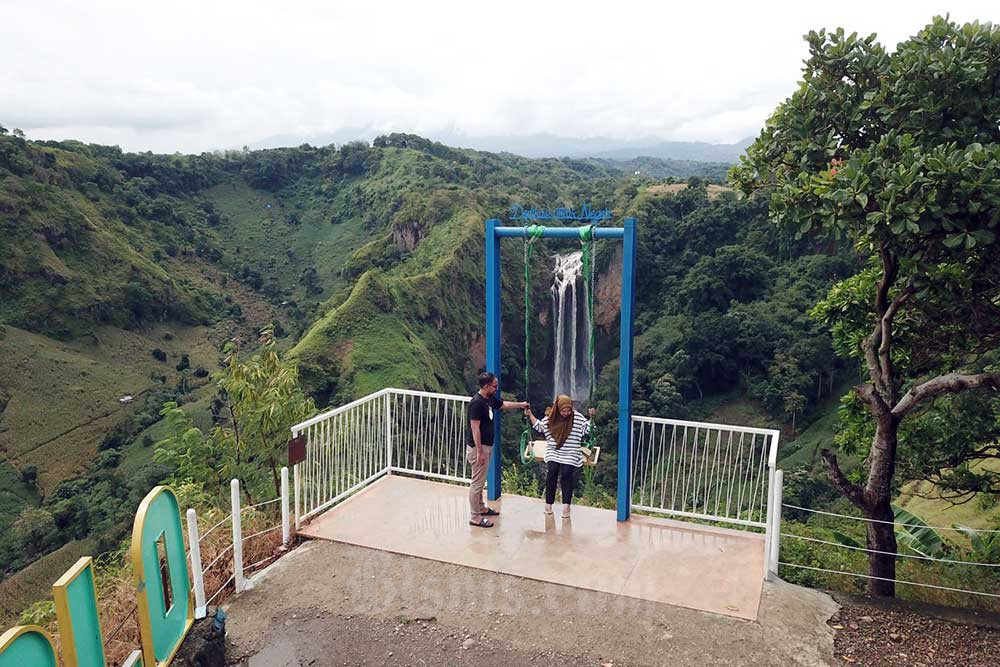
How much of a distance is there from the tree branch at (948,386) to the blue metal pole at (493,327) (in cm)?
295

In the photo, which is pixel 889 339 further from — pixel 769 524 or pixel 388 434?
pixel 388 434

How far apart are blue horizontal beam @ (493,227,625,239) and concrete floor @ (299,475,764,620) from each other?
2246 millimetres

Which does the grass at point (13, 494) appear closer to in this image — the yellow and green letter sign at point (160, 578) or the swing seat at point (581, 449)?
the swing seat at point (581, 449)

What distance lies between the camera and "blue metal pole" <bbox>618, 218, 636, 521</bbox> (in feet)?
16.8

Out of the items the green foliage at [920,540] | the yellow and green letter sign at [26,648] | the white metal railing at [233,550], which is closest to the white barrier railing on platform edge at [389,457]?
the white metal railing at [233,550]

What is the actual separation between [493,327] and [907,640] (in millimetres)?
3500

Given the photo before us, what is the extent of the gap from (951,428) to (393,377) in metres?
23.9

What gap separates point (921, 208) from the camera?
379 centimetres

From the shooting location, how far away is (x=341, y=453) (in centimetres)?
593

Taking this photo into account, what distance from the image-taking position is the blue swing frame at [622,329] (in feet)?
16.9

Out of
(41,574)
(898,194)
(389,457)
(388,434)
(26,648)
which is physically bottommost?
(41,574)

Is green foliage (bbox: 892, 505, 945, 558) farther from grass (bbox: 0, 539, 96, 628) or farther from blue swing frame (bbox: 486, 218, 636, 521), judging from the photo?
grass (bbox: 0, 539, 96, 628)

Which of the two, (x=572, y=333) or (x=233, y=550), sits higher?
(x=233, y=550)

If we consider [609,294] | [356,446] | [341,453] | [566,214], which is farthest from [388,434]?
[609,294]
